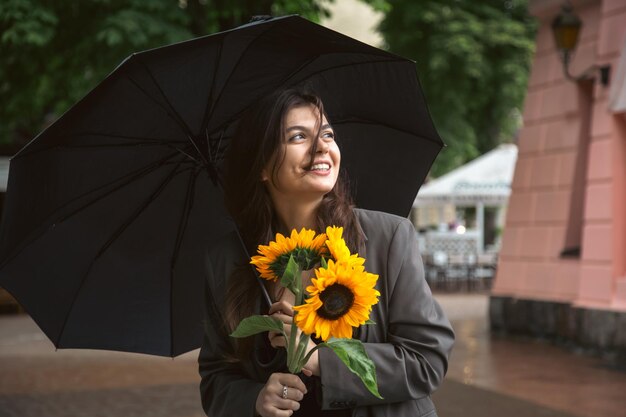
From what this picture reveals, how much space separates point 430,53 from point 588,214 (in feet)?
51.6

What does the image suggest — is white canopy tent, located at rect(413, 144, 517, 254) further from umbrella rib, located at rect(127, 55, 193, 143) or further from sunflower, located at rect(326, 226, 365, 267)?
sunflower, located at rect(326, 226, 365, 267)

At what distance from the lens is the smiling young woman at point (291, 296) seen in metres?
2.35

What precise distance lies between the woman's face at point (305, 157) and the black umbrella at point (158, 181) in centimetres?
51

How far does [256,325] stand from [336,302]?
0.21 meters

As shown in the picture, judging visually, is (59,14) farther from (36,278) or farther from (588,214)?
(36,278)

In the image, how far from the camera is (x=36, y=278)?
3.17 meters

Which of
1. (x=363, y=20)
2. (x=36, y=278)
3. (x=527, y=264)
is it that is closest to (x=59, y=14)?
(x=527, y=264)

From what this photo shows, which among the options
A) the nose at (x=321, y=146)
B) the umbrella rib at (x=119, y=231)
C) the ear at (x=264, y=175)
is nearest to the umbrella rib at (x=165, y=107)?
the umbrella rib at (x=119, y=231)

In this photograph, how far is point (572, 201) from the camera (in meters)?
12.5

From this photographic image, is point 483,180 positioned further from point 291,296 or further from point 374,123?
point 291,296

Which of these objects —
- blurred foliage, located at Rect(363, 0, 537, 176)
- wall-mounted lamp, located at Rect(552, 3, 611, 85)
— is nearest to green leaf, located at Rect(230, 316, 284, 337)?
wall-mounted lamp, located at Rect(552, 3, 611, 85)

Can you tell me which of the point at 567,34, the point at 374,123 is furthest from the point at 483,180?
the point at 374,123

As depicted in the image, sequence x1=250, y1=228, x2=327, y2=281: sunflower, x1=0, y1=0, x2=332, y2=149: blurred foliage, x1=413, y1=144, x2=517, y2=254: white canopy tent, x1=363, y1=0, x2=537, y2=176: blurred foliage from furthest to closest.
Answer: x1=363, y1=0, x2=537, y2=176: blurred foliage, x1=413, y1=144, x2=517, y2=254: white canopy tent, x1=0, y1=0, x2=332, y2=149: blurred foliage, x1=250, y1=228, x2=327, y2=281: sunflower

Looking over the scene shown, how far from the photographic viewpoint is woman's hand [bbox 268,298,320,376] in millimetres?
2281
